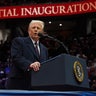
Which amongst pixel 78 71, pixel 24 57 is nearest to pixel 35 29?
pixel 24 57

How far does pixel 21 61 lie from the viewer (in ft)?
13.1

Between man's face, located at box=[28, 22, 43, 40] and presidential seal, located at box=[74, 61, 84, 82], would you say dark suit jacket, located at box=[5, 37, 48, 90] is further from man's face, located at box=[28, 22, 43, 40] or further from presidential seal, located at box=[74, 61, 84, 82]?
presidential seal, located at box=[74, 61, 84, 82]

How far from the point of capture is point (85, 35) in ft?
49.0

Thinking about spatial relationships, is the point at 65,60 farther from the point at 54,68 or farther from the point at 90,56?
the point at 90,56

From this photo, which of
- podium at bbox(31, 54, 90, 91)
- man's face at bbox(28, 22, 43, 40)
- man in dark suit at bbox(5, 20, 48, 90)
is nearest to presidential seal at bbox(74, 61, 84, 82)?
podium at bbox(31, 54, 90, 91)

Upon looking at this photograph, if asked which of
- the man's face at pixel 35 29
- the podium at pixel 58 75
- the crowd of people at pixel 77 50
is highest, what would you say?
the crowd of people at pixel 77 50

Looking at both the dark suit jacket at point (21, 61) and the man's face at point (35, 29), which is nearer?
the dark suit jacket at point (21, 61)

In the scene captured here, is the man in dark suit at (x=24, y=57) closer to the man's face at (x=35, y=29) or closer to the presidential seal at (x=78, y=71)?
the man's face at (x=35, y=29)

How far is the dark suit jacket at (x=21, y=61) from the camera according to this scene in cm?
400

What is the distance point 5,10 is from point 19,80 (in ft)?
35.1

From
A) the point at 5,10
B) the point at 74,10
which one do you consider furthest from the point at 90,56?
the point at 5,10

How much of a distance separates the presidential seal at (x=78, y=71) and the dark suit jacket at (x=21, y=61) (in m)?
0.47

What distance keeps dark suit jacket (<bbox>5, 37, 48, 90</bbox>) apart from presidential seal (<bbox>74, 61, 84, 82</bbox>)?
1.53 feet

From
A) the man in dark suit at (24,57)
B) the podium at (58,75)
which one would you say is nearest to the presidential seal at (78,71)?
the podium at (58,75)
